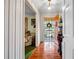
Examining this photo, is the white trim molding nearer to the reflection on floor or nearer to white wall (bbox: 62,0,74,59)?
white wall (bbox: 62,0,74,59)

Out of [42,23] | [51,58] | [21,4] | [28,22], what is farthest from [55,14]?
[21,4]

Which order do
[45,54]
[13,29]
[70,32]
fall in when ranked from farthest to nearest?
[45,54] → [70,32] → [13,29]

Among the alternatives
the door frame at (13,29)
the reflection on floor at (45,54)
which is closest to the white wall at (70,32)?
the door frame at (13,29)

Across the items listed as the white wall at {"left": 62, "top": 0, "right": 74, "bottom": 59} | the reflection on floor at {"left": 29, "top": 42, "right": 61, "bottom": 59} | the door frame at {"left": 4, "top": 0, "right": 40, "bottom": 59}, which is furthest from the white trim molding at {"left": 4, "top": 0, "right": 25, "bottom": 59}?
the reflection on floor at {"left": 29, "top": 42, "right": 61, "bottom": 59}

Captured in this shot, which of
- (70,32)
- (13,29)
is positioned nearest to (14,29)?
(13,29)

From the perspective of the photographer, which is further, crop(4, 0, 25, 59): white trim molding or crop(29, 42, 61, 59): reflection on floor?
crop(29, 42, 61, 59): reflection on floor

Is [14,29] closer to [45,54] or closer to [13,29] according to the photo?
[13,29]

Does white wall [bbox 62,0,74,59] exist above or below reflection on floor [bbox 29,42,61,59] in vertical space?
above
